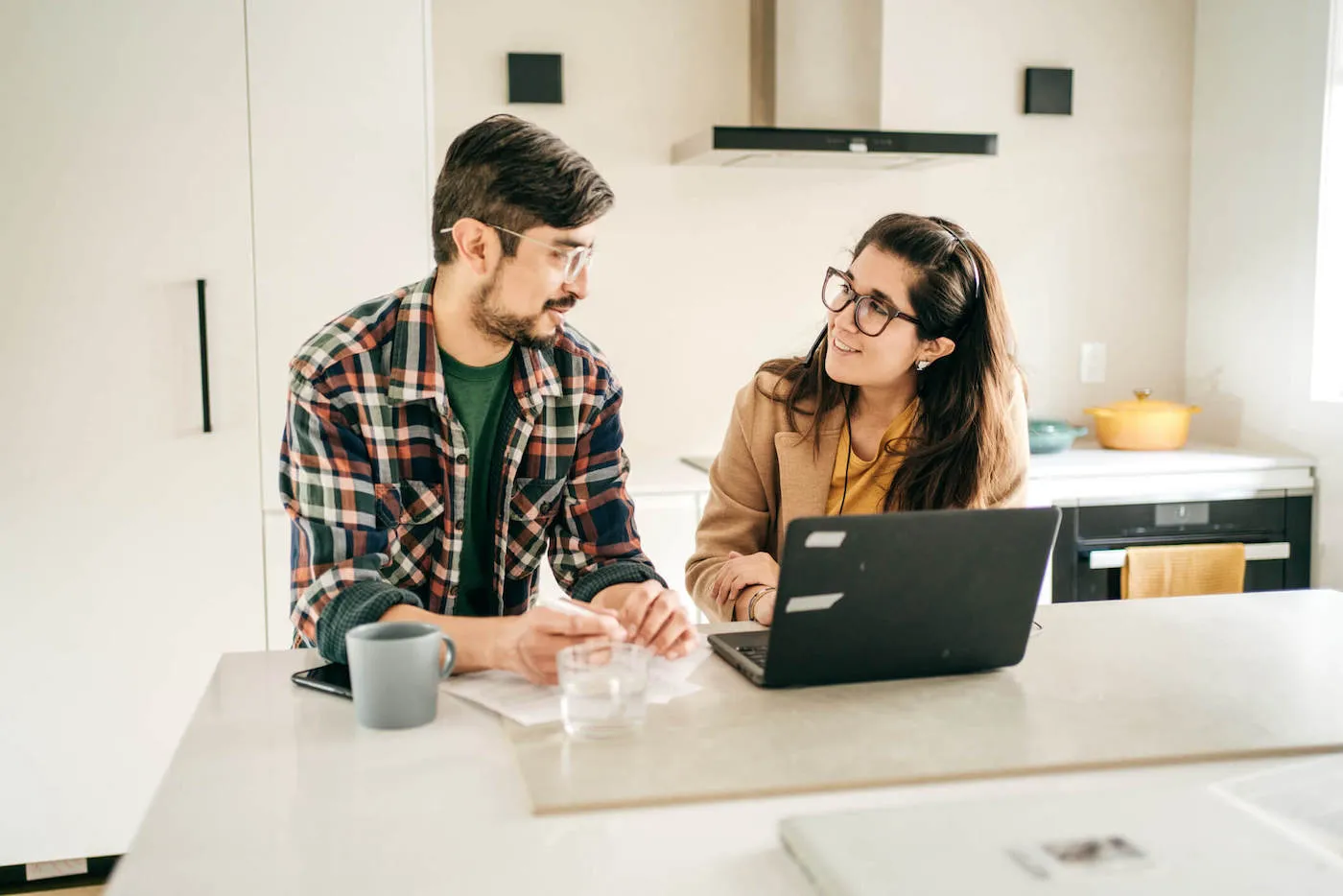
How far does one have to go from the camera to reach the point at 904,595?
1199mm


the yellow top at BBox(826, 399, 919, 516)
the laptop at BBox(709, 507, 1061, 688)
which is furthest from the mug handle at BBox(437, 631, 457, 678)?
the yellow top at BBox(826, 399, 919, 516)

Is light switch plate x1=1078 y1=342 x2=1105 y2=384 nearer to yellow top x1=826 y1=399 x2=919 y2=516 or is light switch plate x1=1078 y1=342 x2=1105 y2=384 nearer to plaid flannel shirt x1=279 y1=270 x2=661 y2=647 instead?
yellow top x1=826 y1=399 x2=919 y2=516

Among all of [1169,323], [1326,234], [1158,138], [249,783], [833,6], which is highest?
[833,6]

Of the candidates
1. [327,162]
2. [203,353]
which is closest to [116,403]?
[203,353]

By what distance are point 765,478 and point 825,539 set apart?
85 cm

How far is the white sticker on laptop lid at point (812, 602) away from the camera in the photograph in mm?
1165

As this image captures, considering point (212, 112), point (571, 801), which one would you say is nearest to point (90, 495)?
point (212, 112)

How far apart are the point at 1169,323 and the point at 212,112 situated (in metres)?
2.89

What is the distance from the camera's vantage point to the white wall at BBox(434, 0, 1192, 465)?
10.7 feet

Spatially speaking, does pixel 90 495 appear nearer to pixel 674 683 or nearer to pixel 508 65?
pixel 508 65

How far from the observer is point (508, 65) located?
319 centimetres

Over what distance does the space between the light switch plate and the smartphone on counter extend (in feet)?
→ 9.73

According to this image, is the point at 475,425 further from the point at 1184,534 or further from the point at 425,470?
the point at 1184,534

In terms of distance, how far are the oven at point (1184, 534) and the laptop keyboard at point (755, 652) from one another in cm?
189
